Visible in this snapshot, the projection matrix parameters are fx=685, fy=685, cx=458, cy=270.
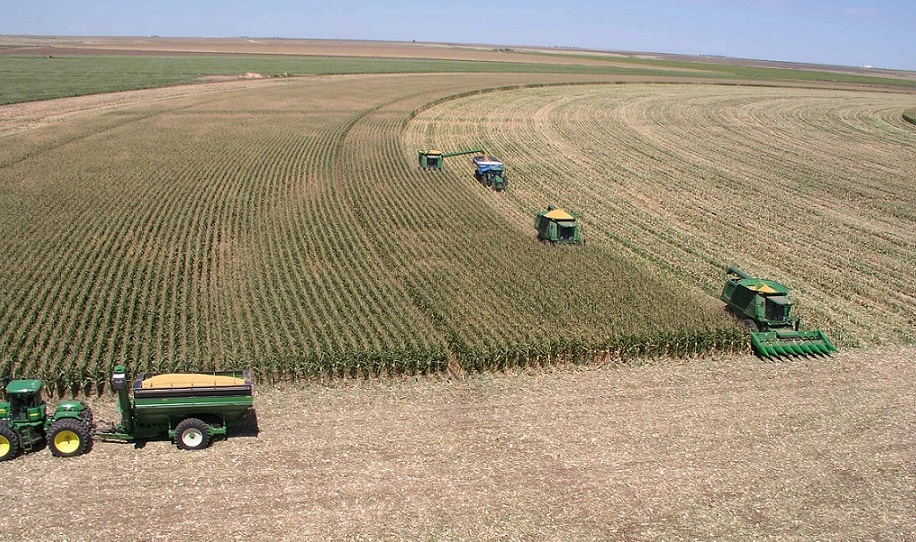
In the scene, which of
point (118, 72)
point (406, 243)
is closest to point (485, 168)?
point (406, 243)

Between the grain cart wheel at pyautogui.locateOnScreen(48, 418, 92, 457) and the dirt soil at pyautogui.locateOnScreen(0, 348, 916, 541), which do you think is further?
the grain cart wheel at pyautogui.locateOnScreen(48, 418, 92, 457)

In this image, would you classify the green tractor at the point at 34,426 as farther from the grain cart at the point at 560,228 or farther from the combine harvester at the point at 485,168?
the combine harvester at the point at 485,168

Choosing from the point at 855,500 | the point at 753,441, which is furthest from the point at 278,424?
the point at 855,500

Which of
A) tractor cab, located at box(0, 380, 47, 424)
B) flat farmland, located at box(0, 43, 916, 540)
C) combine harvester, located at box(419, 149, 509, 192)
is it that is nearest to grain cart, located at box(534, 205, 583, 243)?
flat farmland, located at box(0, 43, 916, 540)

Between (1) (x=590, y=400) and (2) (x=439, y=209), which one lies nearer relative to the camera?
(1) (x=590, y=400)

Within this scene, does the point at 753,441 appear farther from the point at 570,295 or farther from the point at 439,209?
the point at 439,209

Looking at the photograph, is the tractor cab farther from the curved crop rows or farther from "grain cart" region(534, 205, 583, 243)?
the curved crop rows
